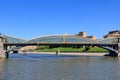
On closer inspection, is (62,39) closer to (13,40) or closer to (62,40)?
(62,40)

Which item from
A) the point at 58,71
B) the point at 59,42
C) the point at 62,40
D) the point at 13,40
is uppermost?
the point at 13,40

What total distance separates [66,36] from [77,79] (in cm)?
7576

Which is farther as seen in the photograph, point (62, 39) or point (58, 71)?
point (62, 39)

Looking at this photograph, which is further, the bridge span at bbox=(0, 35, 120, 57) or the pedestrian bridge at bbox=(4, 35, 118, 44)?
the pedestrian bridge at bbox=(4, 35, 118, 44)

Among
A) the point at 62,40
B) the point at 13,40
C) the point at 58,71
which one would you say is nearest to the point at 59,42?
the point at 62,40

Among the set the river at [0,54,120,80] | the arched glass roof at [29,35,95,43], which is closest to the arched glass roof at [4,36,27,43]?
the arched glass roof at [29,35,95,43]

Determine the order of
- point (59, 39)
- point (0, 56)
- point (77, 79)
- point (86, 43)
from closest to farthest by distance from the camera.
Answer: point (77, 79), point (0, 56), point (86, 43), point (59, 39)

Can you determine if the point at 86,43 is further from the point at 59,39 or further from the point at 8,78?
the point at 8,78

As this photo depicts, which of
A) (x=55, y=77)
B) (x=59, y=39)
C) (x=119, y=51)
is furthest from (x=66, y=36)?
(x=55, y=77)

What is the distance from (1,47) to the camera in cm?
10062

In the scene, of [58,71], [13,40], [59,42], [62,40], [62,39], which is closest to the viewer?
[58,71]

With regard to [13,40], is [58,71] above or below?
below

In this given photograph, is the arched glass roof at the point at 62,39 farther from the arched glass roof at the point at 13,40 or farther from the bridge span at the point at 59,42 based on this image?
the arched glass roof at the point at 13,40

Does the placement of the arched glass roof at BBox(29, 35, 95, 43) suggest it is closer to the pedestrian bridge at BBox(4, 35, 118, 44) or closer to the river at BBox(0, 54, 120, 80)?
the pedestrian bridge at BBox(4, 35, 118, 44)
